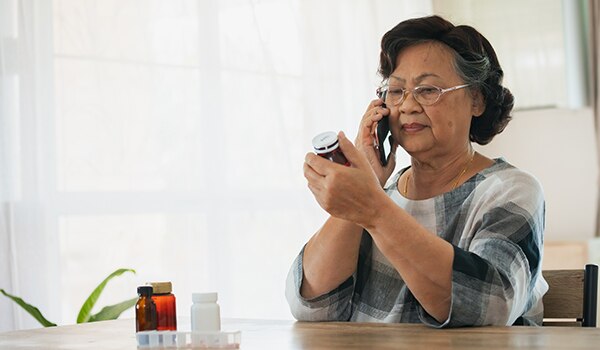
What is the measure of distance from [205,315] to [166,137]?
2006mm

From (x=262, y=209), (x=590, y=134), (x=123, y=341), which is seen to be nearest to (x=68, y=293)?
(x=262, y=209)

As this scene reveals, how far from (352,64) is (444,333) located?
2833 millimetres

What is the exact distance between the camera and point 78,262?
3156 millimetres

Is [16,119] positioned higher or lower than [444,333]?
higher

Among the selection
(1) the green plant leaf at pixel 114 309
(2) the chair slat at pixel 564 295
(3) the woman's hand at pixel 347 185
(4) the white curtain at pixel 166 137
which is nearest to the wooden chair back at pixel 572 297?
(2) the chair slat at pixel 564 295

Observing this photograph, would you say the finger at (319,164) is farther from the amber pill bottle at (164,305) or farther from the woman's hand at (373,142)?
the woman's hand at (373,142)

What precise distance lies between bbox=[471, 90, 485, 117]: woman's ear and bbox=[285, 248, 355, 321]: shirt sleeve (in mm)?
464

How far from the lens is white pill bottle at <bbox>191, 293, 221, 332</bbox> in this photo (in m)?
1.48

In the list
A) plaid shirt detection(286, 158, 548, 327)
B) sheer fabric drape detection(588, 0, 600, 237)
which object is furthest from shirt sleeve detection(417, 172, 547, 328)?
sheer fabric drape detection(588, 0, 600, 237)

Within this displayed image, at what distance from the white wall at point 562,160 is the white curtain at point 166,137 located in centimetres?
106

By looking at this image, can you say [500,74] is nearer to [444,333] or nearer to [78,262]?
[444,333]

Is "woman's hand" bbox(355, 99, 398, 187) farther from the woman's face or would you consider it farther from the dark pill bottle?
the dark pill bottle

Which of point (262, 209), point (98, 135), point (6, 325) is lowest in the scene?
point (6, 325)

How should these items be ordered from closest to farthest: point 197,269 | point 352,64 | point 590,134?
point 197,269 < point 352,64 < point 590,134
